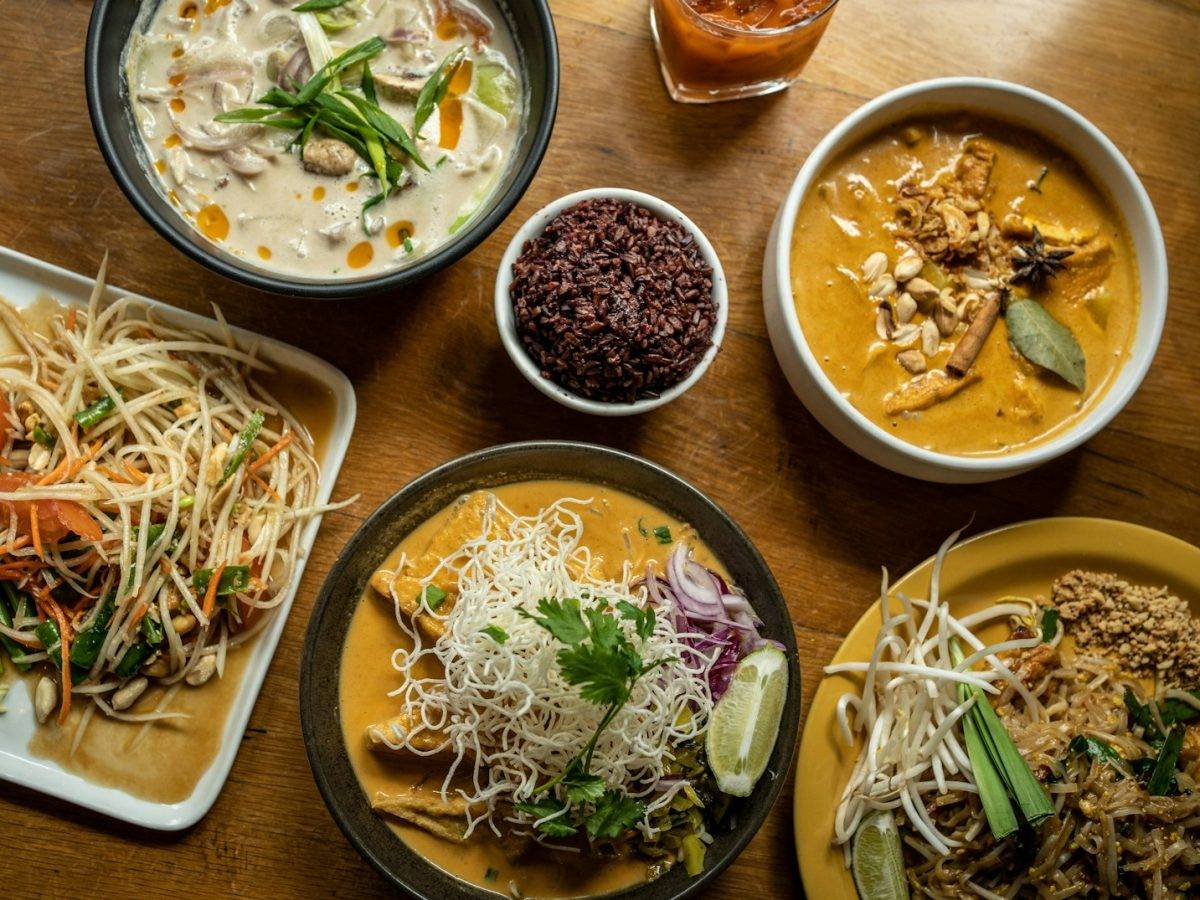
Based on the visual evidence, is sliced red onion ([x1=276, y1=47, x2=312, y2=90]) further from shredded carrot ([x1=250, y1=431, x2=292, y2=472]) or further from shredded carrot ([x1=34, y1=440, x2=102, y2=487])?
shredded carrot ([x1=34, y1=440, x2=102, y2=487])

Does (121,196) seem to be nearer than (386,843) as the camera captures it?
No

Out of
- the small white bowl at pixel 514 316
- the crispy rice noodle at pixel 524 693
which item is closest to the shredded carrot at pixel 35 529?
the crispy rice noodle at pixel 524 693

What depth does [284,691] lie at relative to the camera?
8.30 ft

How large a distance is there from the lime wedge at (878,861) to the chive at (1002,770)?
234mm

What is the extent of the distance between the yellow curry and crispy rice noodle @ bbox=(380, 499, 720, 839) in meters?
0.79

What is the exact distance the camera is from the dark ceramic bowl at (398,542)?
2.27m

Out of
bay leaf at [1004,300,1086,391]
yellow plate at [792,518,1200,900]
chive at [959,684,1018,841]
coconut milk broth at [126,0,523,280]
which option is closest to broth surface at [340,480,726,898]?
yellow plate at [792,518,1200,900]

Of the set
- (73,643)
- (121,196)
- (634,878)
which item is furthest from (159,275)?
(634,878)

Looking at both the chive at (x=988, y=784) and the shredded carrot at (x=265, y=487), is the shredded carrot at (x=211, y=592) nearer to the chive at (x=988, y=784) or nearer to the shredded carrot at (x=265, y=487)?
the shredded carrot at (x=265, y=487)

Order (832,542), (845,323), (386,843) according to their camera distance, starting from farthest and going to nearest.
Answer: (832,542)
(845,323)
(386,843)

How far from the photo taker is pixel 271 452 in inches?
96.9

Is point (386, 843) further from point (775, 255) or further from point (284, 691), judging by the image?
point (775, 255)

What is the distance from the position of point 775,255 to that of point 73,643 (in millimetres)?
1891

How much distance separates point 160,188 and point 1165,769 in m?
2.76
